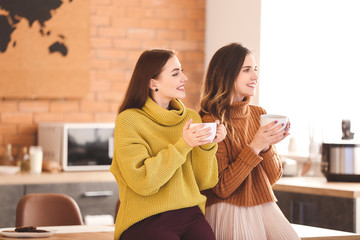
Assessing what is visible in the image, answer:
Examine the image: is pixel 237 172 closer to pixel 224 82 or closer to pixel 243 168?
pixel 243 168

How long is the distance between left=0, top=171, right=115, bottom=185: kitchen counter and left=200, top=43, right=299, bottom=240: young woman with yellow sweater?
196cm

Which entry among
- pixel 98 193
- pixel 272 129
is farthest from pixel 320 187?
pixel 98 193

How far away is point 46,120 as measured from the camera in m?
4.75

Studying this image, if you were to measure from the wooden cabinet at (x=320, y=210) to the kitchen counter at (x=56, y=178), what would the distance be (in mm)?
1268

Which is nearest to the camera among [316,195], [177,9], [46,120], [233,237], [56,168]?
[233,237]

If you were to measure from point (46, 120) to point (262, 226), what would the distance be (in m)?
2.77

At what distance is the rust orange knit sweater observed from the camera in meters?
2.33

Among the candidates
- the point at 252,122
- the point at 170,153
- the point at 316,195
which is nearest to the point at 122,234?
the point at 170,153

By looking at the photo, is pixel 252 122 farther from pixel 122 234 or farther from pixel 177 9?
pixel 177 9

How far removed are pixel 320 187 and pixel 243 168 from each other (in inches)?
53.3

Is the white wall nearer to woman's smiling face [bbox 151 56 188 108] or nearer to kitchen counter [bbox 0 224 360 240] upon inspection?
kitchen counter [bbox 0 224 360 240]

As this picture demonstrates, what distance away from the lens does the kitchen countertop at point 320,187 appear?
3.41 metres

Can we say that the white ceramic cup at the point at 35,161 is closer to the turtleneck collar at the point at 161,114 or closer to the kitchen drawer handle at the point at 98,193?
the kitchen drawer handle at the point at 98,193

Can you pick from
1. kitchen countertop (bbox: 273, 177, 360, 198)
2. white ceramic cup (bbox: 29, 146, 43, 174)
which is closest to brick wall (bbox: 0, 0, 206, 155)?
white ceramic cup (bbox: 29, 146, 43, 174)
